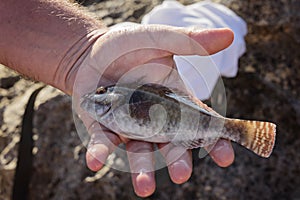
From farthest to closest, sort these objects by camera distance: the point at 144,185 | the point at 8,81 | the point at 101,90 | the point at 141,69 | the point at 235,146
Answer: the point at 8,81, the point at 235,146, the point at 141,69, the point at 101,90, the point at 144,185

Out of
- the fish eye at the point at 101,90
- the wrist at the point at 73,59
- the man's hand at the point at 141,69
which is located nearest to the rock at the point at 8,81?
the wrist at the point at 73,59

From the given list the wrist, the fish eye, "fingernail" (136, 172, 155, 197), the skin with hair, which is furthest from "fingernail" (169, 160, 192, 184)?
the wrist

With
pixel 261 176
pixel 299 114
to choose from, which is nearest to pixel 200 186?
pixel 261 176

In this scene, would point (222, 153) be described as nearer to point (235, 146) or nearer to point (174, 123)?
point (174, 123)

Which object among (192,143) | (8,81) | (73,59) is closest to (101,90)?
(73,59)

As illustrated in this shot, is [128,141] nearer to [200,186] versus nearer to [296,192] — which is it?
[200,186]

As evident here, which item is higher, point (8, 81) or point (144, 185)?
point (144, 185)

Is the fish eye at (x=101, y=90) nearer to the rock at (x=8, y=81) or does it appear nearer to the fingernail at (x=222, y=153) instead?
the fingernail at (x=222, y=153)

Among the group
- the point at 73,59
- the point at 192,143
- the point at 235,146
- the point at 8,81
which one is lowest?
the point at 235,146

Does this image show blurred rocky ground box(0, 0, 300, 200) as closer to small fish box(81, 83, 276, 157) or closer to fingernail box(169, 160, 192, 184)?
small fish box(81, 83, 276, 157)
